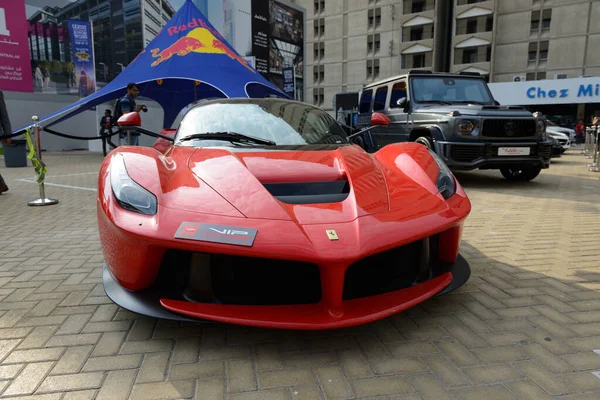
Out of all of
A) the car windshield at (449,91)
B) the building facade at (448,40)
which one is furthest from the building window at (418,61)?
the car windshield at (449,91)

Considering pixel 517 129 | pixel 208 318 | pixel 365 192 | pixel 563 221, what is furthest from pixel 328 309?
pixel 517 129

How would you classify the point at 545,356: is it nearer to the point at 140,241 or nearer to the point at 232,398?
the point at 232,398

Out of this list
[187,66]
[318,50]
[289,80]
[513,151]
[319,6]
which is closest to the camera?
[513,151]

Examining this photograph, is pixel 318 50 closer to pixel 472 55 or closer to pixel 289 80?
pixel 472 55

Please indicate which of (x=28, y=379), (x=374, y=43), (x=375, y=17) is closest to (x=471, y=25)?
(x=374, y=43)

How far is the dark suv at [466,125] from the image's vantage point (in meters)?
6.41

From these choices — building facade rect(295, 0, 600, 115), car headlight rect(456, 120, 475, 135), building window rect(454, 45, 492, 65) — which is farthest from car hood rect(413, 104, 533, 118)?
building window rect(454, 45, 492, 65)

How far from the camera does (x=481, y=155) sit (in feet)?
21.1

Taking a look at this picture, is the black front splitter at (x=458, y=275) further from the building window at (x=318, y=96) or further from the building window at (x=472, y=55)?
the building window at (x=318, y=96)

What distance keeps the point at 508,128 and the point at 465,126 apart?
759 mm

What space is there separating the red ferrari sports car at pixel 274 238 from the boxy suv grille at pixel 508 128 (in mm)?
4559

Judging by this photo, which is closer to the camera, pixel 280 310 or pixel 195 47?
pixel 280 310

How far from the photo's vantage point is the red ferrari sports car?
5.53 ft

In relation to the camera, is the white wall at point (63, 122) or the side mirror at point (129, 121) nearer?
the side mirror at point (129, 121)
